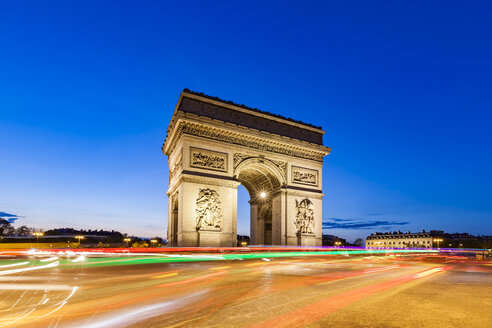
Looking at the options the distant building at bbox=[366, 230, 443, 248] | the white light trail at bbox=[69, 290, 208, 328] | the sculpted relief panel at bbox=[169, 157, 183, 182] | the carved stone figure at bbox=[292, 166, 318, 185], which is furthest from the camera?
the distant building at bbox=[366, 230, 443, 248]

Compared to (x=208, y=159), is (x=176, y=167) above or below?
below

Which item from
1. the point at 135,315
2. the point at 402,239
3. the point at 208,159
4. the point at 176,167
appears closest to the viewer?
the point at 135,315

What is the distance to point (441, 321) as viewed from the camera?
4312 mm

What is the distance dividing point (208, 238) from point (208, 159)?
17.2ft

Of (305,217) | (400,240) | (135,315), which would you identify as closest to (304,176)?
(305,217)

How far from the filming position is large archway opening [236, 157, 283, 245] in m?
25.9

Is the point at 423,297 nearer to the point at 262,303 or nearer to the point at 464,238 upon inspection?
the point at 262,303

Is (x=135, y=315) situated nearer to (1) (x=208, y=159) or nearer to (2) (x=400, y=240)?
(1) (x=208, y=159)

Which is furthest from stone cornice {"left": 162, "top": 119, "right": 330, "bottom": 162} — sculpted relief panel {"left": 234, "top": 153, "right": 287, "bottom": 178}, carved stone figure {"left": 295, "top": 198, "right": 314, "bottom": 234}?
carved stone figure {"left": 295, "top": 198, "right": 314, "bottom": 234}

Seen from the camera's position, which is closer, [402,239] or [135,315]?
[135,315]

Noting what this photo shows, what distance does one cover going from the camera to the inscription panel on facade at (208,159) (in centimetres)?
2262

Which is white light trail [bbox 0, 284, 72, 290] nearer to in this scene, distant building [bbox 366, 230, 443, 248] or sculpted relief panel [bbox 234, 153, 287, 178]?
→ sculpted relief panel [bbox 234, 153, 287, 178]

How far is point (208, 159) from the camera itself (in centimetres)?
2312

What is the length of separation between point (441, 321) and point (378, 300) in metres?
1.50
